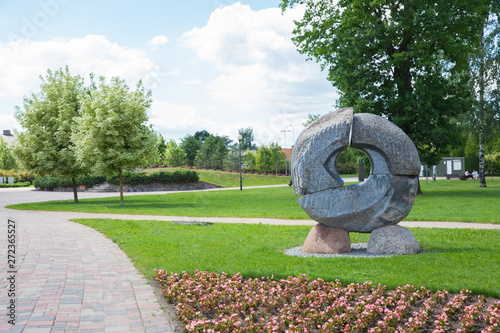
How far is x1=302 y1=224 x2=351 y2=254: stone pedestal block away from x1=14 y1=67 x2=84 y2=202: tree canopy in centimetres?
1832

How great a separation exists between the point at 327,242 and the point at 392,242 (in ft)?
4.18

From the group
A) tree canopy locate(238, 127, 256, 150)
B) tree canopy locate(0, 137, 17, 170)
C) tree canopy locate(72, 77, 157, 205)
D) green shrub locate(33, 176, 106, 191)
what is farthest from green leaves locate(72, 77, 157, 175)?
tree canopy locate(238, 127, 256, 150)

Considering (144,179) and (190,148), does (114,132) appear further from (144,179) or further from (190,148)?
(190,148)

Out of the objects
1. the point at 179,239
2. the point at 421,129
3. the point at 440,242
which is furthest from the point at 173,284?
the point at 421,129

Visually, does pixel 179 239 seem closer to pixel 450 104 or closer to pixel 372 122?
pixel 372 122

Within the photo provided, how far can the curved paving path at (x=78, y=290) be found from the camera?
4.86 meters

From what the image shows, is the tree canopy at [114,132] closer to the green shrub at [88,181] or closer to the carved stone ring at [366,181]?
the carved stone ring at [366,181]

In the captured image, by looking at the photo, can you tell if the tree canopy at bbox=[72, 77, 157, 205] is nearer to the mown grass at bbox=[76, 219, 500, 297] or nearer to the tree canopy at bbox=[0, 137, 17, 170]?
the mown grass at bbox=[76, 219, 500, 297]

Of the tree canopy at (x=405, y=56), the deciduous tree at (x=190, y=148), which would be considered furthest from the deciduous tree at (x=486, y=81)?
the deciduous tree at (x=190, y=148)

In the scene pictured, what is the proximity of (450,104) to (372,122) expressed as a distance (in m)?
17.2

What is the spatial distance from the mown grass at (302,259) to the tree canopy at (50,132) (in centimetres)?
1364

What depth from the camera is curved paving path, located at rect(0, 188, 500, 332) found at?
4.86 metres

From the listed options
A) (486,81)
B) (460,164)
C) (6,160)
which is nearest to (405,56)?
(486,81)

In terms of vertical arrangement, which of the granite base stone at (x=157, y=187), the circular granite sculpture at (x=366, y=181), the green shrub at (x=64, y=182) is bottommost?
the granite base stone at (x=157, y=187)
